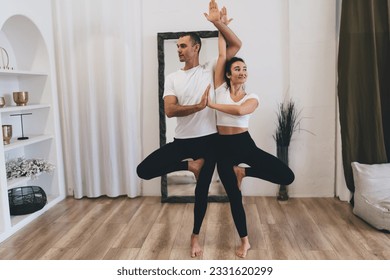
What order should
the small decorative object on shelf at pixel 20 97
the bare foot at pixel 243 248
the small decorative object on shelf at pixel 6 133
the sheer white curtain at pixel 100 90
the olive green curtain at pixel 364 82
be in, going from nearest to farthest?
the bare foot at pixel 243 248 < the small decorative object on shelf at pixel 6 133 < the olive green curtain at pixel 364 82 < the small decorative object on shelf at pixel 20 97 < the sheer white curtain at pixel 100 90

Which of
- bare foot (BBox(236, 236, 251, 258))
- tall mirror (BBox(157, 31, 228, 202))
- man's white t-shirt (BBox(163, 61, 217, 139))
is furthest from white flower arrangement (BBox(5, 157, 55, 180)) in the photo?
bare foot (BBox(236, 236, 251, 258))

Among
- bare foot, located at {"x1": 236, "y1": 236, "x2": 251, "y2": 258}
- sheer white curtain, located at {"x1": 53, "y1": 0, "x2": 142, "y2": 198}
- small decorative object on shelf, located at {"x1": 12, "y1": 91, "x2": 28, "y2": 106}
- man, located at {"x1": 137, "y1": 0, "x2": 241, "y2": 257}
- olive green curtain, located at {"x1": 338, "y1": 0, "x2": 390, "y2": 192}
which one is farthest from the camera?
sheer white curtain, located at {"x1": 53, "y1": 0, "x2": 142, "y2": 198}

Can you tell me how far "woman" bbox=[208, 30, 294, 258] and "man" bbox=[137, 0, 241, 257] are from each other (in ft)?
0.26

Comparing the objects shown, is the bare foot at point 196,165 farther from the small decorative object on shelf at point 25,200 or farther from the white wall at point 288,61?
the small decorative object on shelf at point 25,200

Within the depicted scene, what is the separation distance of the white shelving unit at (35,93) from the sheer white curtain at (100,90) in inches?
5.6

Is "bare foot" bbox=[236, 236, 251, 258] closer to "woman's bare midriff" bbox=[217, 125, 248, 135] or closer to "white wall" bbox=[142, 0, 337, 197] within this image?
"woman's bare midriff" bbox=[217, 125, 248, 135]

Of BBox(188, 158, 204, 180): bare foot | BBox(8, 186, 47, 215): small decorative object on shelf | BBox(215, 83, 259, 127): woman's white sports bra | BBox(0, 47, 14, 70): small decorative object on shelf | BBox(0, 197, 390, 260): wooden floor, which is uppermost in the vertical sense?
BBox(0, 47, 14, 70): small decorative object on shelf

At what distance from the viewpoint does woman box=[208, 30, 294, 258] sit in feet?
8.90

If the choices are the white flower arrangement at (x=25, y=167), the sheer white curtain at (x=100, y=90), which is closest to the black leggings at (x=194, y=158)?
the sheer white curtain at (x=100, y=90)

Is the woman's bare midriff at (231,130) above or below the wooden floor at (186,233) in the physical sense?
above

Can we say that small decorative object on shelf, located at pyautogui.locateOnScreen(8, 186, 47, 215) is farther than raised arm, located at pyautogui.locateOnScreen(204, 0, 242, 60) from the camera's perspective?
Yes

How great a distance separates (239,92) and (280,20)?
4.54ft

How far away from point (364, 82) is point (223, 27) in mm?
1592

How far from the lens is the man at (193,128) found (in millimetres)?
2771
